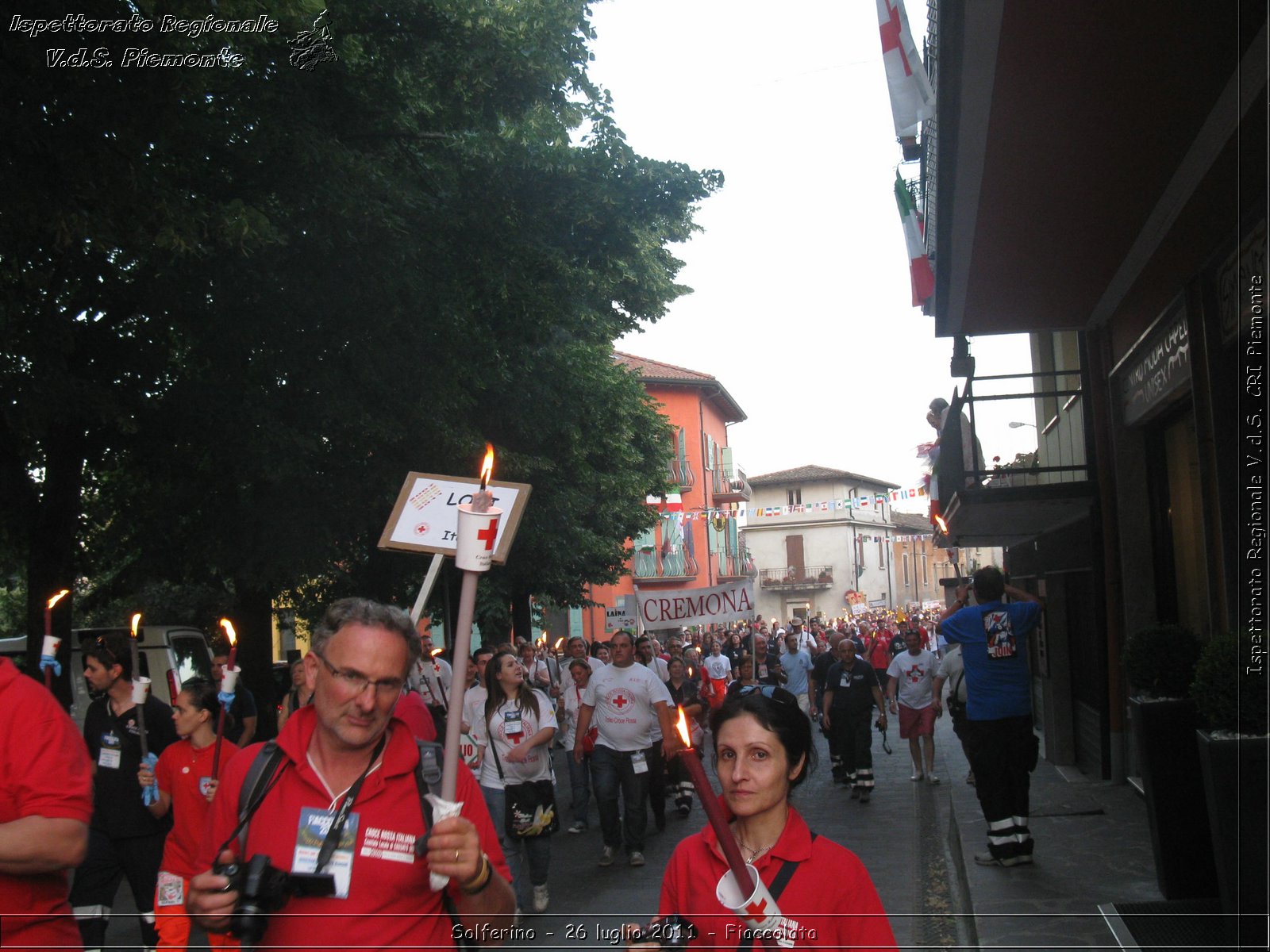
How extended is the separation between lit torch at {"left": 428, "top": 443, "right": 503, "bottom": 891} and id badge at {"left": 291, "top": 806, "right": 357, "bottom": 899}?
39 cm

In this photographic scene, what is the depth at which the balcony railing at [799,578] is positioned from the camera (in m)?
84.9

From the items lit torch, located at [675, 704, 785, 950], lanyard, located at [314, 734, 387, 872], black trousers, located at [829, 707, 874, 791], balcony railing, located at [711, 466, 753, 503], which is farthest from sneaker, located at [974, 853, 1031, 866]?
balcony railing, located at [711, 466, 753, 503]

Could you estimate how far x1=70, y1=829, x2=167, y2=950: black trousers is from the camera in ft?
21.0

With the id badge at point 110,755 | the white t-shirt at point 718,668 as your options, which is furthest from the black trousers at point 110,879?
the white t-shirt at point 718,668

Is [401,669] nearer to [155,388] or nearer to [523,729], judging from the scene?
[523,729]

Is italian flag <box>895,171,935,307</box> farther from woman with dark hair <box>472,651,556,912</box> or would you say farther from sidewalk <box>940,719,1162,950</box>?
woman with dark hair <box>472,651,556,912</box>

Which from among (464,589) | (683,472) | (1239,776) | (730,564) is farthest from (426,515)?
(730,564)

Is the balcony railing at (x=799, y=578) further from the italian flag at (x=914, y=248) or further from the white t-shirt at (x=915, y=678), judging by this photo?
the italian flag at (x=914, y=248)

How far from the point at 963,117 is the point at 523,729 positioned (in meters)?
5.18

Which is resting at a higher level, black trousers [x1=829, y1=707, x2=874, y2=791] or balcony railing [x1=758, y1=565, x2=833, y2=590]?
balcony railing [x1=758, y1=565, x2=833, y2=590]

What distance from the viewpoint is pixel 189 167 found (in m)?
10.9

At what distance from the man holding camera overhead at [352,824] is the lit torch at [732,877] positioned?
530 millimetres

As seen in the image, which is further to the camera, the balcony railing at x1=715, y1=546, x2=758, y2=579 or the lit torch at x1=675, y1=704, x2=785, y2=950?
the balcony railing at x1=715, y1=546, x2=758, y2=579

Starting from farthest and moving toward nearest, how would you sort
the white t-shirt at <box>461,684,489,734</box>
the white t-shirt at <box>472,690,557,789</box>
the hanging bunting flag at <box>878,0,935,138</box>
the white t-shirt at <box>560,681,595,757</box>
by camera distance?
the white t-shirt at <box>560,681,595,757</box> → the white t-shirt at <box>461,684,489,734</box> → the hanging bunting flag at <box>878,0,935,138</box> → the white t-shirt at <box>472,690,557,789</box>
